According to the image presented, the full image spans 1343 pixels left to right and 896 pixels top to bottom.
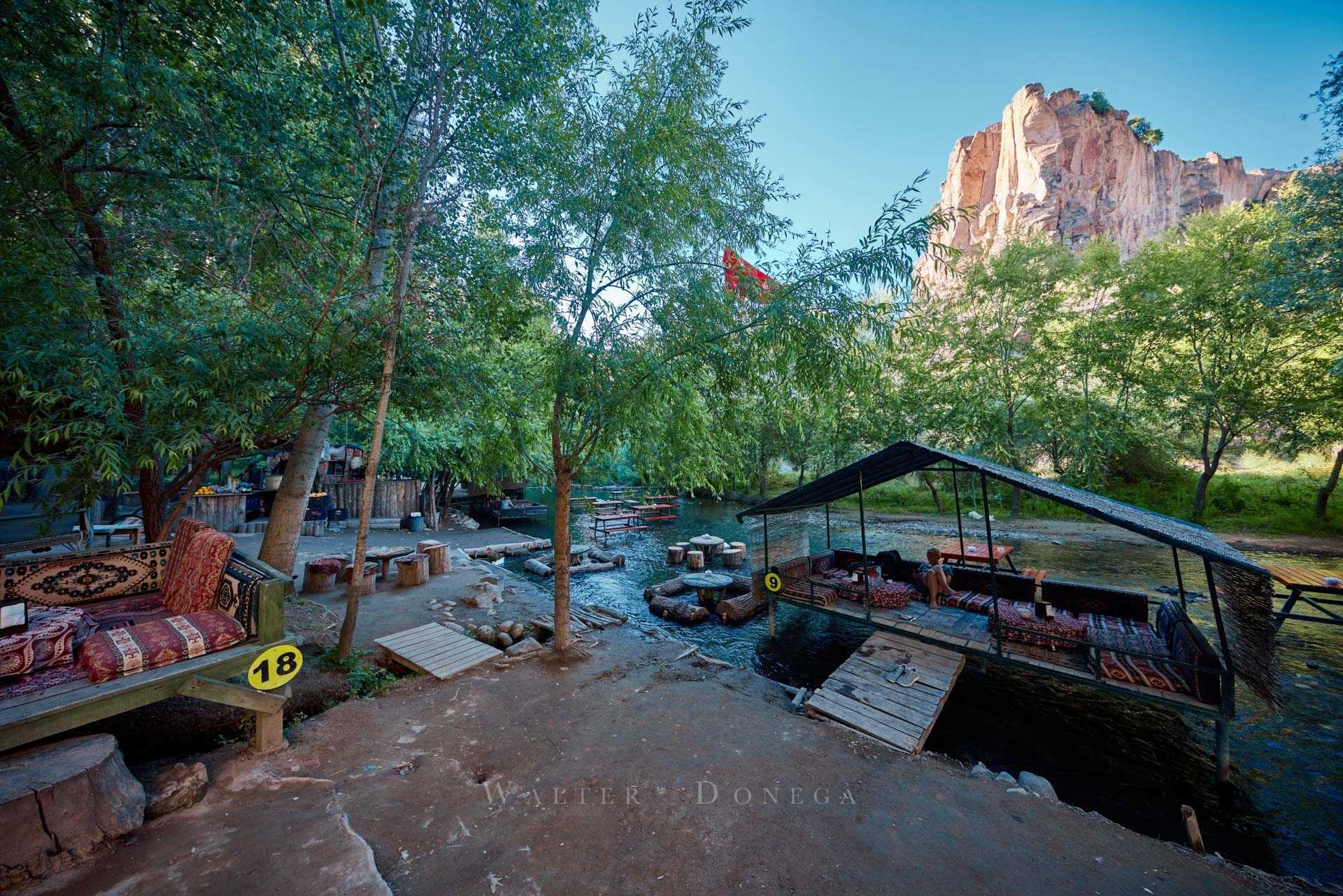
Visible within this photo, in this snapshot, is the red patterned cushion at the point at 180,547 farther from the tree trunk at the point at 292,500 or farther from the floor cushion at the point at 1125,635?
the floor cushion at the point at 1125,635

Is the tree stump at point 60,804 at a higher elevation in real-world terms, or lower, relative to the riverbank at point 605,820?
higher

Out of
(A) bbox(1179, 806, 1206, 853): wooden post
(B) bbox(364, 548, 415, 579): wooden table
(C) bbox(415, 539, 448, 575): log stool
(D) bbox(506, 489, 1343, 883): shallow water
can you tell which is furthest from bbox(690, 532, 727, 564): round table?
(A) bbox(1179, 806, 1206, 853): wooden post

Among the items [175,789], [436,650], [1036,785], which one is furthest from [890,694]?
[175,789]

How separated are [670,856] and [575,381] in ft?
16.5

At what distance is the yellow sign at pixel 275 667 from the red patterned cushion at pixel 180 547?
197cm

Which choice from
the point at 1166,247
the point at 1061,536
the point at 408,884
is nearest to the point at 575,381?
the point at 408,884

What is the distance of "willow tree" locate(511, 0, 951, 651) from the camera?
18.9 feet

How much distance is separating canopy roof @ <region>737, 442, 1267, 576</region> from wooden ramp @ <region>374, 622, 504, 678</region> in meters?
5.30

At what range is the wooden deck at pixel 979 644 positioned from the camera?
539 cm

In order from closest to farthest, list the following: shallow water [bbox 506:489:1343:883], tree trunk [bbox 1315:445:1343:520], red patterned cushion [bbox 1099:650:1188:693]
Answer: shallow water [bbox 506:489:1343:883] < red patterned cushion [bbox 1099:650:1188:693] < tree trunk [bbox 1315:445:1343:520]

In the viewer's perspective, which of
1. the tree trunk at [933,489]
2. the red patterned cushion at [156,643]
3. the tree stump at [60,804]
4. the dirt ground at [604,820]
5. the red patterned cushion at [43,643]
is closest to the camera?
the tree stump at [60,804]

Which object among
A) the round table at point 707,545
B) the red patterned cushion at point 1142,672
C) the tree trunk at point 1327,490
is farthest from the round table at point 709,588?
the tree trunk at point 1327,490

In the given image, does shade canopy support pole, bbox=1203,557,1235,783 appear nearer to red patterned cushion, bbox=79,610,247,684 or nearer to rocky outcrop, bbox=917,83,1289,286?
red patterned cushion, bbox=79,610,247,684

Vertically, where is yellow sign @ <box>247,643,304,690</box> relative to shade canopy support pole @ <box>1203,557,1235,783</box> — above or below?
above
